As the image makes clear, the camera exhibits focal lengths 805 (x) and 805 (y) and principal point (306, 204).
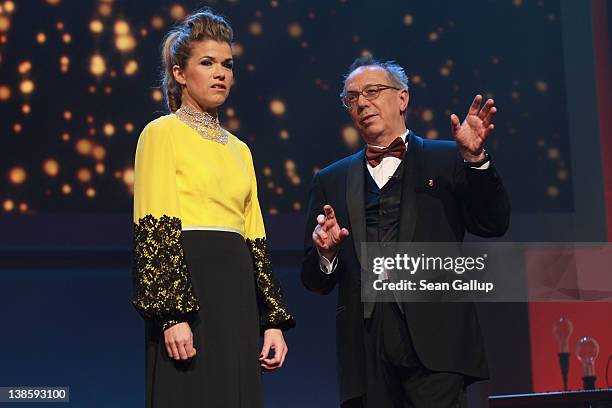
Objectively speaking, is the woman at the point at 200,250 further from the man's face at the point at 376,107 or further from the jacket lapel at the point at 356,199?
the man's face at the point at 376,107

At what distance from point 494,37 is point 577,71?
42 centimetres

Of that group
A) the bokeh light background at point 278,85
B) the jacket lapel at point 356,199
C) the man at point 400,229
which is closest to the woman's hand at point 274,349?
the man at point 400,229

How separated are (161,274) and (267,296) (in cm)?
35

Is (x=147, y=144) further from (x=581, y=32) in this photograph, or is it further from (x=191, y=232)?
(x=581, y=32)

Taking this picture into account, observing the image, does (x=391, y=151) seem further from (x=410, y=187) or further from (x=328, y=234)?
(x=328, y=234)

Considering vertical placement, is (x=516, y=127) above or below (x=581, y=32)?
below

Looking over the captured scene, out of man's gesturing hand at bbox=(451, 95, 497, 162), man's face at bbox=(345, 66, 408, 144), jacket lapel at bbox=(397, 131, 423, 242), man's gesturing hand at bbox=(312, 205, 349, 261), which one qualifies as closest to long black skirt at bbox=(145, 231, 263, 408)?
man's gesturing hand at bbox=(312, 205, 349, 261)

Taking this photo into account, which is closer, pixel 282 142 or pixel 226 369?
pixel 226 369

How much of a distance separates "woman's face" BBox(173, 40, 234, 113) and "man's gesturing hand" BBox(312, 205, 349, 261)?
1.44 ft

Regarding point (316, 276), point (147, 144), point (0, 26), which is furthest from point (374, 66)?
point (0, 26)

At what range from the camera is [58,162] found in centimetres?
348

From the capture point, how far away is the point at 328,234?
2.30 m

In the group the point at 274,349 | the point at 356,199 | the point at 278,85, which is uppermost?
the point at 278,85

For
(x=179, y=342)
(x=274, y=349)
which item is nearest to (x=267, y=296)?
(x=274, y=349)
